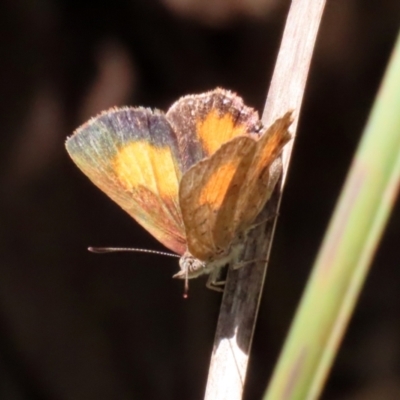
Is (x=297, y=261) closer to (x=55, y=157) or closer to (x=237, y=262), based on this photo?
(x=55, y=157)

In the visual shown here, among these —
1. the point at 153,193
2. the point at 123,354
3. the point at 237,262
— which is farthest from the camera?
the point at 123,354

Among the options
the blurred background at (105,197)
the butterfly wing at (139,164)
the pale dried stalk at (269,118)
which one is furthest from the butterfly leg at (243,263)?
the blurred background at (105,197)

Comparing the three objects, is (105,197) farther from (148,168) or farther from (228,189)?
(228,189)

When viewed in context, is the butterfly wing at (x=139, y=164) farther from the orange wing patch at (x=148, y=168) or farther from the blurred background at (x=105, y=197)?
the blurred background at (x=105, y=197)

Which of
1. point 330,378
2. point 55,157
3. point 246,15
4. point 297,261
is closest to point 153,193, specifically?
point 55,157

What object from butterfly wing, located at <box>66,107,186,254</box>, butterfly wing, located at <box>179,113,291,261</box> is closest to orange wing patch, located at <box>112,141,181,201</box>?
butterfly wing, located at <box>66,107,186,254</box>
